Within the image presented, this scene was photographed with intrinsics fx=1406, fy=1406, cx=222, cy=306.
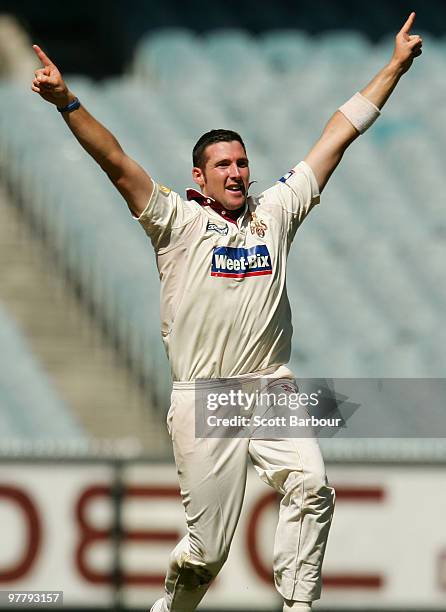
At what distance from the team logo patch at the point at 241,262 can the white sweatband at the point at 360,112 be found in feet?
2.21

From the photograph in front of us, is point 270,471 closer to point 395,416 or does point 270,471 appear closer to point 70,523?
point 70,523

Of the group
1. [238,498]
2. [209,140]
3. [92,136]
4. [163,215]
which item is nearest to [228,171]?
[209,140]

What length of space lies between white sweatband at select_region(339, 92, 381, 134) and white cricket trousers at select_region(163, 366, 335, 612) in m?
1.03

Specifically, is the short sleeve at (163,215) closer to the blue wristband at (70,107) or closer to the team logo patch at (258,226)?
the team logo patch at (258,226)

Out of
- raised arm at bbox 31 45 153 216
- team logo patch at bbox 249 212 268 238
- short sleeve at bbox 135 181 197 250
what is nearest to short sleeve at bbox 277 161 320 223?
team logo patch at bbox 249 212 268 238

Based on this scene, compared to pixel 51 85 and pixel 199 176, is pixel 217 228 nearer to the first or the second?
pixel 199 176

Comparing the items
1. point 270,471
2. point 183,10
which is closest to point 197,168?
point 270,471

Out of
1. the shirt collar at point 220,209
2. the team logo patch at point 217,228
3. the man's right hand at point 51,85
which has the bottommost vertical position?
the team logo patch at point 217,228

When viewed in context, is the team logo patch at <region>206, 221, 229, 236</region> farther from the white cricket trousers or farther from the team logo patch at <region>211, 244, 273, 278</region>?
the white cricket trousers

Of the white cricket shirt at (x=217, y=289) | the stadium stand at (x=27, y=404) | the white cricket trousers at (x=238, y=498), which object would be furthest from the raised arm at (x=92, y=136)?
the stadium stand at (x=27, y=404)

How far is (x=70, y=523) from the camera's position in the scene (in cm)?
903

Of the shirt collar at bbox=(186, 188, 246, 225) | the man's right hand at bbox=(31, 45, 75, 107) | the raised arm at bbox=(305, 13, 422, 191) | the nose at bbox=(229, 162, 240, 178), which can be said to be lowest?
the shirt collar at bbox=(186, 188, 246, 225)

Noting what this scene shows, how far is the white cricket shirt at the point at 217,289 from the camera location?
524 centimetres

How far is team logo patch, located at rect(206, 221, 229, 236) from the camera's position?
5.31 meters
